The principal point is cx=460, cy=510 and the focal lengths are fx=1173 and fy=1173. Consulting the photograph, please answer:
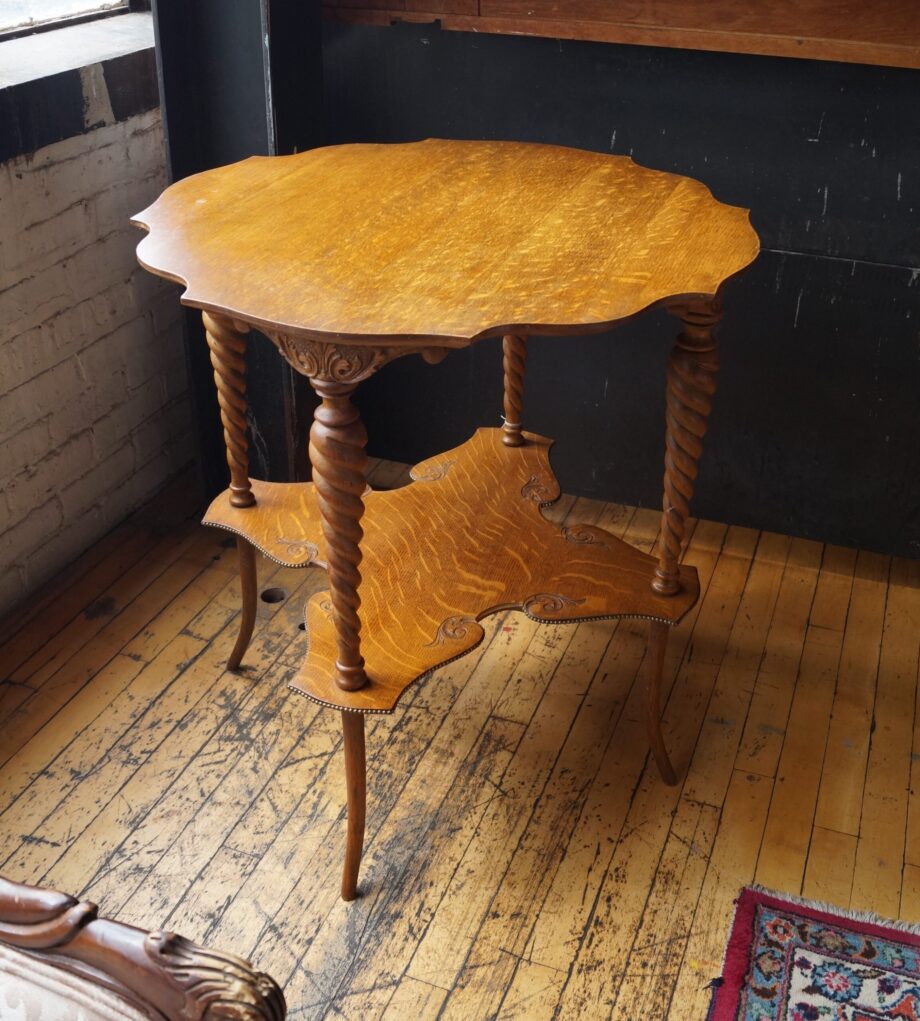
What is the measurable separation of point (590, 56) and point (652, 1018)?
6.15 feet

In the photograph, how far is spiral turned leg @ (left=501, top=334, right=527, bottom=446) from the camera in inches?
94.0

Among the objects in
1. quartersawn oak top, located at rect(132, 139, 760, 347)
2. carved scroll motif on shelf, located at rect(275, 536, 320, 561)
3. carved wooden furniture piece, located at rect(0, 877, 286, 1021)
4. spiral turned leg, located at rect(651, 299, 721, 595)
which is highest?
quartersawn oak top, located at rect(132, 139, 760, 347)

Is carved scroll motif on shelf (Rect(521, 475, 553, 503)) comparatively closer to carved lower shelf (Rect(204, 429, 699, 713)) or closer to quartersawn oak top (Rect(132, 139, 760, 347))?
carved lower shelf (Rect(204, 429, 699, 713))

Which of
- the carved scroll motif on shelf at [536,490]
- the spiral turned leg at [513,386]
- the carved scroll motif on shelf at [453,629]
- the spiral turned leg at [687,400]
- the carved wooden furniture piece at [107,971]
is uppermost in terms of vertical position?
the carved wooden furniture piece at [107,971]

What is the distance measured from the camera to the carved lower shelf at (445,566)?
1.86 m

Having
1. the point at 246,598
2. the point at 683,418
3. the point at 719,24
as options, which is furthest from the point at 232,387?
the point at 719,24

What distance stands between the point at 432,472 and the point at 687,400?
0.67 metres

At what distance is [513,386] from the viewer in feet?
7.91

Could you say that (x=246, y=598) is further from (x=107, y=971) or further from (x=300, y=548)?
(x=107, y=971)

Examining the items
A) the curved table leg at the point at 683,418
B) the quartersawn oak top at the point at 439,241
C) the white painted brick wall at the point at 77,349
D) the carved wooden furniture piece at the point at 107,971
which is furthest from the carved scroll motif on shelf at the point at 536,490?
the carved wooden furniture piece at the point at 107,971

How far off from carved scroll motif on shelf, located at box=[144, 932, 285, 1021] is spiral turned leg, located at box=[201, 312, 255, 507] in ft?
4.55

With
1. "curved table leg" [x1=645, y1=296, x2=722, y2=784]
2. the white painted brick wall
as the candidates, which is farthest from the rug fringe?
the white painted brick wall

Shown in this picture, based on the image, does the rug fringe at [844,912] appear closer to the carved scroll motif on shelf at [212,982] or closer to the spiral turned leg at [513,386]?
the spiral turned leg at [513,386]

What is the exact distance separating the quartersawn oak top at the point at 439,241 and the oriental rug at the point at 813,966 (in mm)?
985
